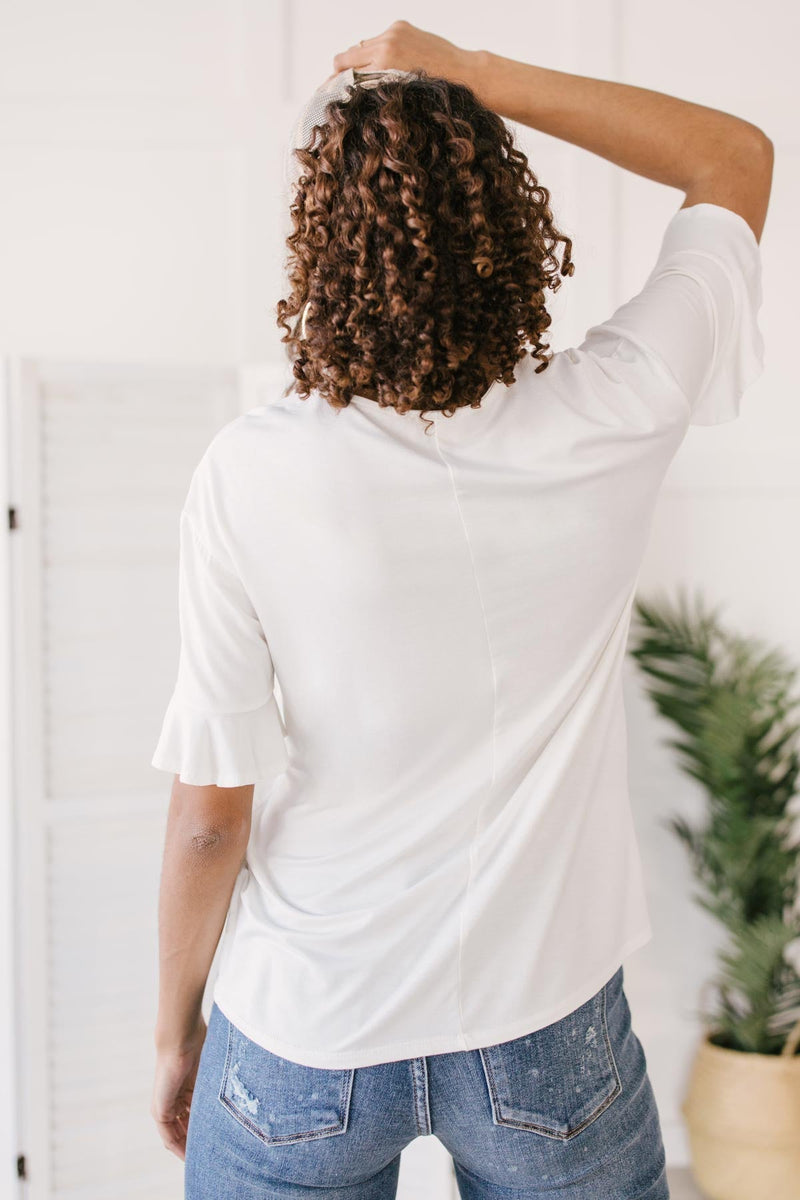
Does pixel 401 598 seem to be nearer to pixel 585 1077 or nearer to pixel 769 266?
pixel 585 1077

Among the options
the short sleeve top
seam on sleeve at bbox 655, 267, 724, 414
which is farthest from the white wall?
the short sleeve top

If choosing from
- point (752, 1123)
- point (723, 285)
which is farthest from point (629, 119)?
point (752, 1123)

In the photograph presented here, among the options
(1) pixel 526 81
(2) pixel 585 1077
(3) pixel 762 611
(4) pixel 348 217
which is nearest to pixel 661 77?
(3) pixel 762 611

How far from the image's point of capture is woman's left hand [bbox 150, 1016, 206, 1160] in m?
0.97

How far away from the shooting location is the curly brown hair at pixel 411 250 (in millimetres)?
675

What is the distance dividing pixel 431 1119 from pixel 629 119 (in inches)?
36.8

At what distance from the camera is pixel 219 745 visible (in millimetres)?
795

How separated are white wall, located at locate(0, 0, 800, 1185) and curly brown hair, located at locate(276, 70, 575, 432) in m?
1.41

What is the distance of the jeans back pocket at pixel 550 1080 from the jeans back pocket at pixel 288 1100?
0.13m

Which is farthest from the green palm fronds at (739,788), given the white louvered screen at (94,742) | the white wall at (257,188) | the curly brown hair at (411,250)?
the curly brown hair at (411,250)

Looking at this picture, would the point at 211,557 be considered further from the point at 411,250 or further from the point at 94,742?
the point at 94,742

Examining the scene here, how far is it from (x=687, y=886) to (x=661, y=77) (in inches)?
75.9

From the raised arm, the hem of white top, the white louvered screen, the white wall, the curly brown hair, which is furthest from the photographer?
the white wall

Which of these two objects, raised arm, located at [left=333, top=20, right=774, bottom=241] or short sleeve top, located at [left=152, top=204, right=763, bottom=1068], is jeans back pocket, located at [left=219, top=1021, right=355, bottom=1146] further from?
raised arm, located at [left=333, top=20, right=774, bottom=241]
